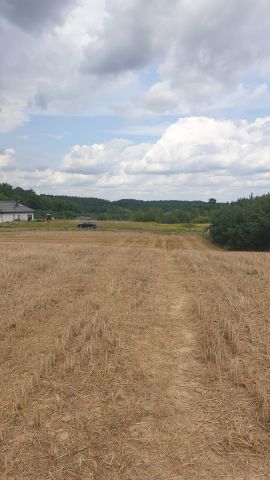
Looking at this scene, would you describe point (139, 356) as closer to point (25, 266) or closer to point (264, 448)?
point (264, 448)

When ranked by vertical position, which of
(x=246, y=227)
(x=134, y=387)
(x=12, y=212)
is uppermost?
(x=12, y=212)

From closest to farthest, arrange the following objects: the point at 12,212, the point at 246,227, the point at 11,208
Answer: the point at 246,227 → the point at 12,212 → the point at 11,208

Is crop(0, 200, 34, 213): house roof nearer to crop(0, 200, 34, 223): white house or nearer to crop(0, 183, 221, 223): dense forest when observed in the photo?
crop(0, 200, 34, 223): white house

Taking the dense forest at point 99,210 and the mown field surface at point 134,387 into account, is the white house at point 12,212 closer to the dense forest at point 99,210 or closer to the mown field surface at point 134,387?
the dense forest at point 99,210

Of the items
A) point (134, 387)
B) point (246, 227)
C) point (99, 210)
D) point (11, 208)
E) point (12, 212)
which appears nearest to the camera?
point (134, 387)

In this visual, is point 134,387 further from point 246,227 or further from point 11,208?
point 11,208

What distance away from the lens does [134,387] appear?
17.9ft

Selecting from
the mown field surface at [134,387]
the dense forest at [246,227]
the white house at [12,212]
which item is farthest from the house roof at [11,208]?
the mown field surface at [134,387]

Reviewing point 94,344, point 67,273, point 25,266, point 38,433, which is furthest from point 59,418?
point 25,266

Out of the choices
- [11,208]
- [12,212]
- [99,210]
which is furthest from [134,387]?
[99,210]

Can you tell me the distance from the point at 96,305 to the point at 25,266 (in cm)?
814

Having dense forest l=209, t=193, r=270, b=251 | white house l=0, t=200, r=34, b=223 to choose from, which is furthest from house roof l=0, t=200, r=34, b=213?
dense forest l=209, t=193, r=270, b=251

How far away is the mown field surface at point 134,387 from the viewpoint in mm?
3963

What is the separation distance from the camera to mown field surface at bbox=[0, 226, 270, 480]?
13.0ft
